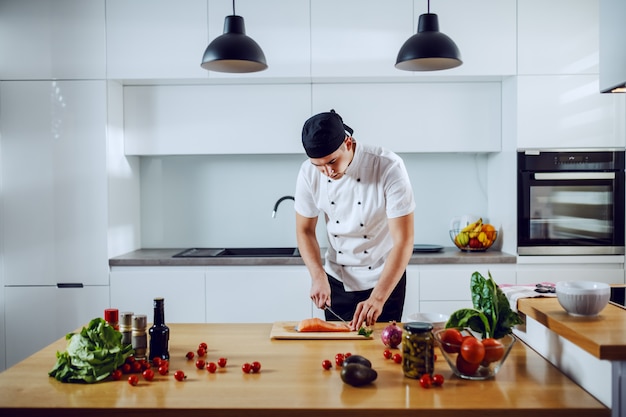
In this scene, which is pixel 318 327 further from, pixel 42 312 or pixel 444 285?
pixel 42 312

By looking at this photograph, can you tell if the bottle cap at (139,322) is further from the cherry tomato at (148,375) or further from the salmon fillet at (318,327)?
the salmon fillet at (318,327)

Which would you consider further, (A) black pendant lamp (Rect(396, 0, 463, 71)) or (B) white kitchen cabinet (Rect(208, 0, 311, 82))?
(B) white kitchen cabinet (Rect(208, 0, 311, 82))

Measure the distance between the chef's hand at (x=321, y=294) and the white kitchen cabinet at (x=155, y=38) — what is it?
181 cm

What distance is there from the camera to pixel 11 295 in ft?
12.3

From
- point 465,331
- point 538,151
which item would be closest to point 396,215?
point 465,331

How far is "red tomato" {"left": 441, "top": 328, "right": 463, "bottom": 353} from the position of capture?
1624mm

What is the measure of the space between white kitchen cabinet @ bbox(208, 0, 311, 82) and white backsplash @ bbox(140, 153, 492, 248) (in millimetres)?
735

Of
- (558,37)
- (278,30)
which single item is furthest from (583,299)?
(278,30)

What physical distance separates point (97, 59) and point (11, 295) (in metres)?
1.56

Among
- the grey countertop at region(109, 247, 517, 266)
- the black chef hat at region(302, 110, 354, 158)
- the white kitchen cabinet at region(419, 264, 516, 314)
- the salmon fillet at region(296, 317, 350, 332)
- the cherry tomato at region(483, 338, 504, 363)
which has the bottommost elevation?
the white kitchen cabinet at region(419, 264, 516, 314)

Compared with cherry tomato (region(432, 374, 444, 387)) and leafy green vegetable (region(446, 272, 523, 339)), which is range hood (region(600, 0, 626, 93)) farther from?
cherry tomato (region(432, 374, 444, 387))

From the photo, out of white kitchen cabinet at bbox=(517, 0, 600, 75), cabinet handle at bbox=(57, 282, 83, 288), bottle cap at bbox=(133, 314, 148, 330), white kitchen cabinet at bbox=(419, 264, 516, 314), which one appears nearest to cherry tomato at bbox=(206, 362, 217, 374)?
bottle cap at bbox=(133, 314, 148, 330)

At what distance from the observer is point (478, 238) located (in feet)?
12.7

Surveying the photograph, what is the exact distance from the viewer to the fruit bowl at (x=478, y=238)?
12.7ft
